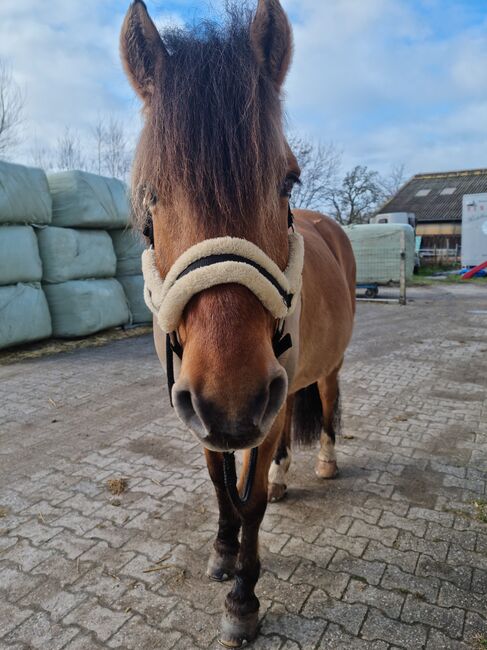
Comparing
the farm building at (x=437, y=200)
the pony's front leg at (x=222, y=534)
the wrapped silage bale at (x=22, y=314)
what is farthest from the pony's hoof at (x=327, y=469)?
the farm building at (x=437, y=200)

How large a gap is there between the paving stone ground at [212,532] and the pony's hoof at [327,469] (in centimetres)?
7

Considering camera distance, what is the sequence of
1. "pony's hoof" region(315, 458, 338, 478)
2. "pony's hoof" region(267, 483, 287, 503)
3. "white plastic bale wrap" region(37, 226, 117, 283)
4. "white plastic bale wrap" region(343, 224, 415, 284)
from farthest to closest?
"white plastic bale wrap" region(343, 224, 415, 284) → "white plastic bale wrap" region(37, 226, 117, 283) → "pony's hoof" region(315, 458, 338, 478) → "pony's hoof" region(267, 483, 287, 503)

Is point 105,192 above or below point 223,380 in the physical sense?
above

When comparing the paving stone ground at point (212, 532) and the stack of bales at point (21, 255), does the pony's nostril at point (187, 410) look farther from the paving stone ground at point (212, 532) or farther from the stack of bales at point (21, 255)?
the stack of bales at point (21, 255)

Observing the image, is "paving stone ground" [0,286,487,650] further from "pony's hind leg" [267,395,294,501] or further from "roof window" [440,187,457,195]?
"roof window" [440,187,457,195]

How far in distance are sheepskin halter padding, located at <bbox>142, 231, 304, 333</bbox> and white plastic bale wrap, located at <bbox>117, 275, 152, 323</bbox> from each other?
7.16 metres

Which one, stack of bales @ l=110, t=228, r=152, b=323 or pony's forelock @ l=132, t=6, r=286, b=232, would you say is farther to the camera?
stack of bales @ l=110, t=228, r=152, b=323

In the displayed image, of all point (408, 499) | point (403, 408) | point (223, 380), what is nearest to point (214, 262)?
point (223, 380)

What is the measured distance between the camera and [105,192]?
7.65 meters

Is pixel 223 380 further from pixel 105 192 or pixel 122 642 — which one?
pixel 105 192

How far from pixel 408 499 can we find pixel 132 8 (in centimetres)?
294

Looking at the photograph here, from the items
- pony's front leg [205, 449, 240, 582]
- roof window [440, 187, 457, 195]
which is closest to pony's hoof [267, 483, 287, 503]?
pony's front leg [205, 449, 240, 582]

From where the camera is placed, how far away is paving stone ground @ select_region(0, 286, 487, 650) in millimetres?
1894

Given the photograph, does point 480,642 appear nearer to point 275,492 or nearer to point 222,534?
point 222,534
